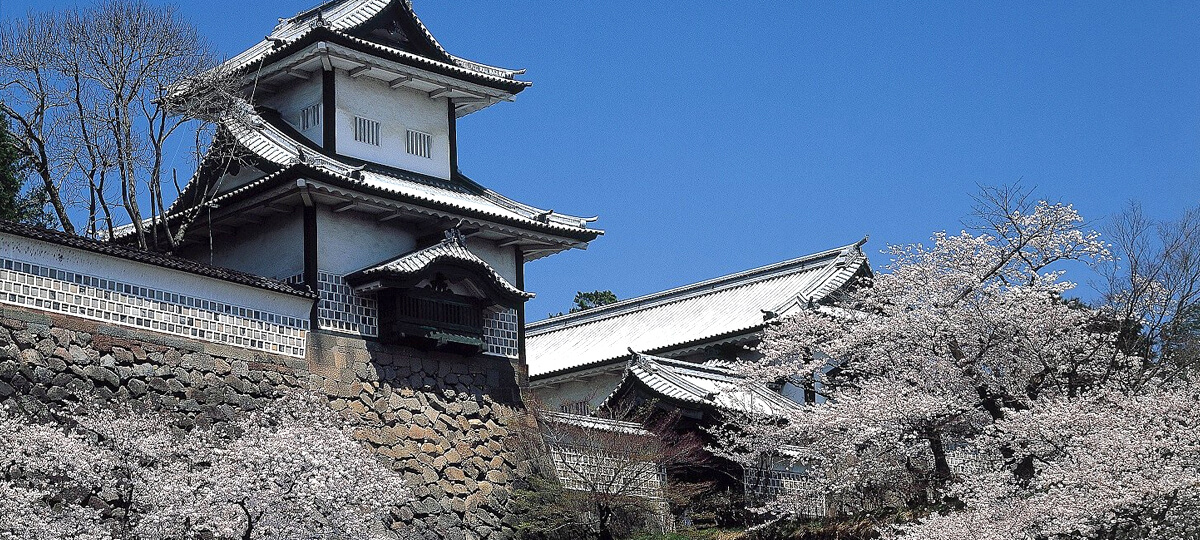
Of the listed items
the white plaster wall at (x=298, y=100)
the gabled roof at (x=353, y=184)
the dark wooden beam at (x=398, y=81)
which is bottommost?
the gabled roof at (x=353, y=184)

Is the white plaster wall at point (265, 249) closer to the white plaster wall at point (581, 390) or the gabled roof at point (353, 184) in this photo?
the gabled roof at point (353, 184)

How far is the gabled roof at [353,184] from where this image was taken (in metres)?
23.9

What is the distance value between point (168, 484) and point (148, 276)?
4782 millimetres

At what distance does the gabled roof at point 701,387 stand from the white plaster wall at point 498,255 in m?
3.23

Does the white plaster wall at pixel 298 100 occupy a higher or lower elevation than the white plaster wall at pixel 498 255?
higher

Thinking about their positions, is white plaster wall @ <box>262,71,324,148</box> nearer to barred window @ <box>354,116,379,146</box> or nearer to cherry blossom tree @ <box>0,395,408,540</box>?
barred window @ <box>354,116,379,146</box>

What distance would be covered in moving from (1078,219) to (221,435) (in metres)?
14.8

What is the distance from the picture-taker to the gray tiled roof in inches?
758

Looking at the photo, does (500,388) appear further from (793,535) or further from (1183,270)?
(1183,270)

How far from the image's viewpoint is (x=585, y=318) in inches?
1544

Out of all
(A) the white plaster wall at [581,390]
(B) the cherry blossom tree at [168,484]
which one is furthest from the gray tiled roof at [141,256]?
(A) the white plaster wall at [581,390]

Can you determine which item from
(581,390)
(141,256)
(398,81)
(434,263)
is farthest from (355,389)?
(581,390)

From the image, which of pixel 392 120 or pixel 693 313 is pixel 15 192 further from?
pixel 693 313

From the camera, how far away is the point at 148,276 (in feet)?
68.4
